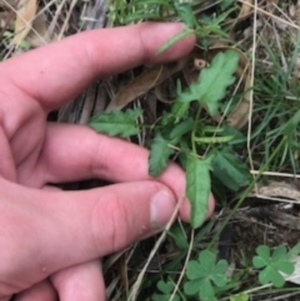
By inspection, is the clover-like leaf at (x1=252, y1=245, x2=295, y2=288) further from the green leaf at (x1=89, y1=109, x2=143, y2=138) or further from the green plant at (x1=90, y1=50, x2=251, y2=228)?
the green leaf at (x1=89, y1=109, x2=143, y2=138)

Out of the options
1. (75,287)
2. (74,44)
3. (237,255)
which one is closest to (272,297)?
(237,255)

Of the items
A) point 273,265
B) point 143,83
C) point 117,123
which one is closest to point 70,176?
point 117,123

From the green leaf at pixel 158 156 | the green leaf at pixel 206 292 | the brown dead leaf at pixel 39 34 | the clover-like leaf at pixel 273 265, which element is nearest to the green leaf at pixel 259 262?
the clover-like leaf at pixel 273 265

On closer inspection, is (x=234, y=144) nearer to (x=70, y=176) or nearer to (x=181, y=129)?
(x=181, y=129)

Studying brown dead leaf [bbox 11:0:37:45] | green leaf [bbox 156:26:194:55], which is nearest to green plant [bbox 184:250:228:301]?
green leaf [bbox 156:26:194:55]

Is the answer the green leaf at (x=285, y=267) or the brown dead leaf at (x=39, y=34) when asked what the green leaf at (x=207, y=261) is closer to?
the green leaf at (x=285, y=267)

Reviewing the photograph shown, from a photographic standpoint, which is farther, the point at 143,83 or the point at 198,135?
the point at 143,83
